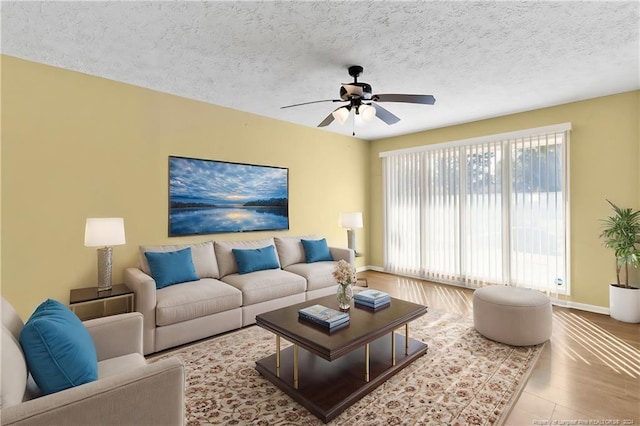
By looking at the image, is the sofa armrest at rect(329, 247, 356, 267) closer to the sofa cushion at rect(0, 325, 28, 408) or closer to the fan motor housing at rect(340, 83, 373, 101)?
the fan motor housing at rect(340, 83, 373, 101)

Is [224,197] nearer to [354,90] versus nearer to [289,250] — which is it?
[289,250]

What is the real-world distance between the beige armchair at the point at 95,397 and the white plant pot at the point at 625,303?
467 centimetres

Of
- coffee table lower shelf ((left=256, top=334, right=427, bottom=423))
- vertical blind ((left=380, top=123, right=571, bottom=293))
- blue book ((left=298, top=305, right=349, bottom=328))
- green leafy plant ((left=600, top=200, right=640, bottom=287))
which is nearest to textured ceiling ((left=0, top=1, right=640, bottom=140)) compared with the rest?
vertical blind ((left=380, top=123, right=571, bottom=293))

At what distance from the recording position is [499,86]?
11.7 feet

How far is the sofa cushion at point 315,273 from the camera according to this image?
13.5 feet

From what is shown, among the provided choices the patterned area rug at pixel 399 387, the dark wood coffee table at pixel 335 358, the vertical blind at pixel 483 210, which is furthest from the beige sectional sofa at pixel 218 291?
the vertical blind at pixel 483 210

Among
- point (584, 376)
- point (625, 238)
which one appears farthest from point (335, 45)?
point (625, 238)

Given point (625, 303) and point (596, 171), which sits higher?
point (596, 171)

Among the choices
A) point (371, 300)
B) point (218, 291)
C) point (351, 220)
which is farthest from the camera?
point (351, 220)

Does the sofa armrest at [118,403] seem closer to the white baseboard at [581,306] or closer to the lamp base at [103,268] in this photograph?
the lamp base at [103,268]

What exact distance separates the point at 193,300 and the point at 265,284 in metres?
0.84

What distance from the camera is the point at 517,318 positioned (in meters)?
2.92

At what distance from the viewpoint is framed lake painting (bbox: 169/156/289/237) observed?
3889mm

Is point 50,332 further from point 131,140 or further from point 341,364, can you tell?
point 131,140
